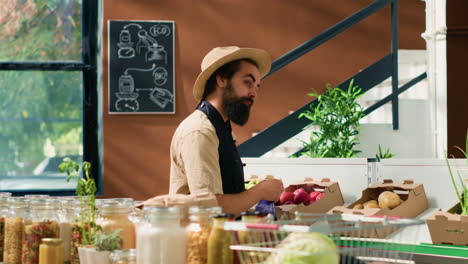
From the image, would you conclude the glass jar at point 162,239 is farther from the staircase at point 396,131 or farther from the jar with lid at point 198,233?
the staircase at point 396,131

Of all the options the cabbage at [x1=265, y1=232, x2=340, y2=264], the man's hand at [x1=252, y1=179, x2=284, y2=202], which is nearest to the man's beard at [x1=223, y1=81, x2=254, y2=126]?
the man's hand at [x1=252, y1=179, x2=284, y2=202]

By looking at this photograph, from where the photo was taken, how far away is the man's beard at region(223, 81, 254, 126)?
3232 mm

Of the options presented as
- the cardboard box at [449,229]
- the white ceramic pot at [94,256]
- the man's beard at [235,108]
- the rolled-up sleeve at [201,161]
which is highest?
the man's beard at [235,108]

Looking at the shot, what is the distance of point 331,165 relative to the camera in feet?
13.4

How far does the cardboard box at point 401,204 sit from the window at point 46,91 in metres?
3.55

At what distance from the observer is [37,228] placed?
86.4 inches

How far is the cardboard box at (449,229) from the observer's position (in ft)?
9.29

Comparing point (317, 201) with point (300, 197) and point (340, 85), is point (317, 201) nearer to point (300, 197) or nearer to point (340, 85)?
point (300, 197)

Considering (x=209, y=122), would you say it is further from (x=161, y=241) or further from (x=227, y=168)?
(x=161, y=241)

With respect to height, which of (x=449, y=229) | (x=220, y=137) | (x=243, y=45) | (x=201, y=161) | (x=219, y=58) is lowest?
(x=449, y=229)

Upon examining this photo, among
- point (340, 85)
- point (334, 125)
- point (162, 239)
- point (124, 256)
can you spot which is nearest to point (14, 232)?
point (124, 256)

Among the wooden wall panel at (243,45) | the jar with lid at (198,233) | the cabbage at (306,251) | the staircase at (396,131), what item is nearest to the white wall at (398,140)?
the staircase at (396,131)

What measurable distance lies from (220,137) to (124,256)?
135 cm

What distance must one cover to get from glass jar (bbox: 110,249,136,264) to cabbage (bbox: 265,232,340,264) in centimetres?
50
